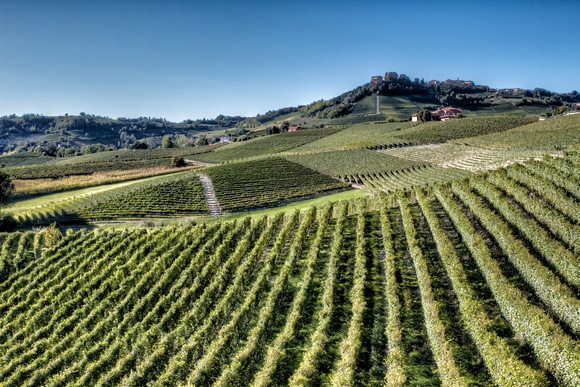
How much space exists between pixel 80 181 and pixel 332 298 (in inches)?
2809

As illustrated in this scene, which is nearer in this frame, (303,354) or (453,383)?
(453,383)

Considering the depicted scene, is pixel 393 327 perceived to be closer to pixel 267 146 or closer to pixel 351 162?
pixel 351 162

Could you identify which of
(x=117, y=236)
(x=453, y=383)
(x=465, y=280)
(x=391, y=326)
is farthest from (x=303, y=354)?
(x=117, y=236)

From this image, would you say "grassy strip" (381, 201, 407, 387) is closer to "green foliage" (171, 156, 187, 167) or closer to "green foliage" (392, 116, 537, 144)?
"green foliage" (392, 116, 537, 144)

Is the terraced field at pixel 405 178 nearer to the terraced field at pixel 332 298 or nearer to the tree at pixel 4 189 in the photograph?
the terraced field at pixel 332 298

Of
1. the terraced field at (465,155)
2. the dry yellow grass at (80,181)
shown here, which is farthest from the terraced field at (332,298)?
the dry yellow grass at (80,181)

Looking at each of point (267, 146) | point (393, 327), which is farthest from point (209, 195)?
point (267, 146)

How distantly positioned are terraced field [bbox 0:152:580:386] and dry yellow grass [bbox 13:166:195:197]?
3849 cm

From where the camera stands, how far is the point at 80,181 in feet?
230

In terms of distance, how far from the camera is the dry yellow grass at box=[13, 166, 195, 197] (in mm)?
64188

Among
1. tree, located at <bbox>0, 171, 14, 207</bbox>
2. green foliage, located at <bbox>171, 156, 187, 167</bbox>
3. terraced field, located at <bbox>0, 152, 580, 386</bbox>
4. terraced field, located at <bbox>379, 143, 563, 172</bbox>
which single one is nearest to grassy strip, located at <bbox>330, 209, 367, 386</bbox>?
terraced field, located at <bbox>0, 152, 580, 386</bbox>

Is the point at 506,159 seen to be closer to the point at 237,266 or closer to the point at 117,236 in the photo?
the point at 237,266

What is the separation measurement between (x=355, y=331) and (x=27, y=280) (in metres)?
32.1

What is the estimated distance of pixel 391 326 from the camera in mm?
16312
